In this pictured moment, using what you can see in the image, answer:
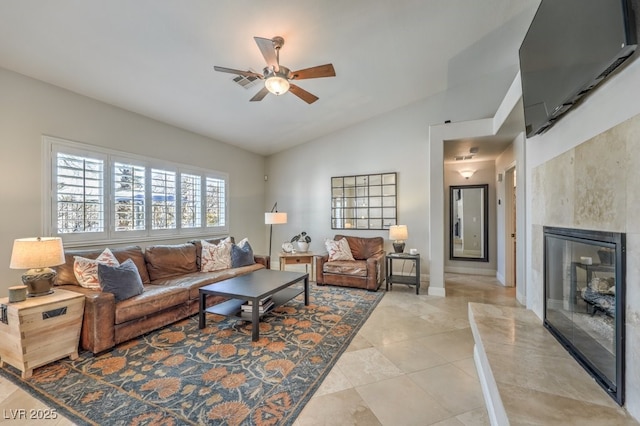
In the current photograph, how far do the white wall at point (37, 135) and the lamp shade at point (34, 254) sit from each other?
31.7 inches

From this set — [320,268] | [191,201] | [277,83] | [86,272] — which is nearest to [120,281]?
[86,272]

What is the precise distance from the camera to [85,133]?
11.4 ft

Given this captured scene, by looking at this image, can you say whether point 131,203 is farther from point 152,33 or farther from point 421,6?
point 421,6

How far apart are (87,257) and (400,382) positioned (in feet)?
11.3

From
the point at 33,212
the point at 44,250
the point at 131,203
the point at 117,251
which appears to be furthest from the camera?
the point at 131,203

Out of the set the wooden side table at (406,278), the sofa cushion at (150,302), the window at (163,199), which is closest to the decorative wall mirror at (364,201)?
the wooden side table at (406,278)

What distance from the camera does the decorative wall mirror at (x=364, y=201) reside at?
5.49 m

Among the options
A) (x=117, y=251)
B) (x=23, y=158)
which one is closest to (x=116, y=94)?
(x=23, y=158)

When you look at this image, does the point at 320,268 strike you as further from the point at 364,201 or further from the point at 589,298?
the point at 589,298

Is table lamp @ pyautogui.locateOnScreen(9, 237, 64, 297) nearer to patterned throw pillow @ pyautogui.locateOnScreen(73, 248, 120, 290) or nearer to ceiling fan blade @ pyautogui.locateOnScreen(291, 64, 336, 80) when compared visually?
patterned throw pillow @ pyautogui.locateOnScreen(73, 248, 120, 290)

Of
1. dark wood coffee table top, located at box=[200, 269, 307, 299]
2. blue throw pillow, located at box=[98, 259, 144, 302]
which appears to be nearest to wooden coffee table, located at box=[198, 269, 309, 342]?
dark wood coffee table top, located at box=[200, 269, 307, 299]

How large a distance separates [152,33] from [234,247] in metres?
2.98

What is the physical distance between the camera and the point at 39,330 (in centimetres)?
222

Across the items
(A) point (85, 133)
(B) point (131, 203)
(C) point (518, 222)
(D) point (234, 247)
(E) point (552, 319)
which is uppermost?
(A) point (85, 133)
